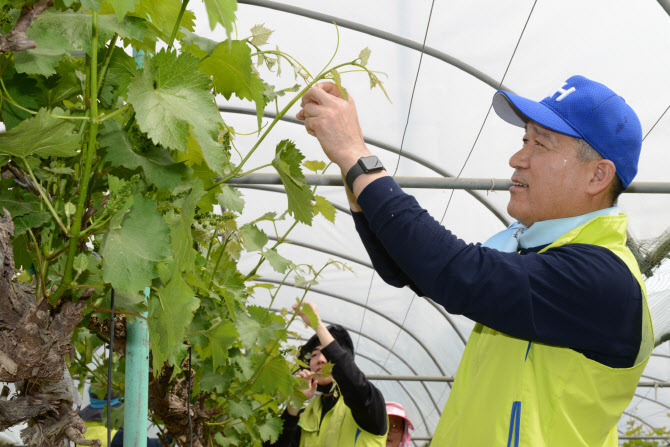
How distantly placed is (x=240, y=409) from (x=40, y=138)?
137 centimetres

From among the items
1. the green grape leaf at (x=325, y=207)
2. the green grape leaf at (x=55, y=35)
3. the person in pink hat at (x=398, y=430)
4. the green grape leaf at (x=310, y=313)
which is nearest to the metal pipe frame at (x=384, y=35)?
the person in pink hat at (x=398, y=430)

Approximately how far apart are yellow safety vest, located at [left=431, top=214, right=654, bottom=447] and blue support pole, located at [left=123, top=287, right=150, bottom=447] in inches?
25.4

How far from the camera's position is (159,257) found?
2.61 feet

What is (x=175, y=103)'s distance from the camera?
2.63 feet

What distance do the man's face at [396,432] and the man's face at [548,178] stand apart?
114 inches

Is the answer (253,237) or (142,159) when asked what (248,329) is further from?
(142,159)

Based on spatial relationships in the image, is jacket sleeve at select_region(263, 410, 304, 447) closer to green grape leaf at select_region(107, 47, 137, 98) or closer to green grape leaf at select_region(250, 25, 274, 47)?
green grape leaf at select_region(250, 25, 274, 47)

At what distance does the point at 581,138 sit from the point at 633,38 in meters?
3.33

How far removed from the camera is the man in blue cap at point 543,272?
1217 millimetres

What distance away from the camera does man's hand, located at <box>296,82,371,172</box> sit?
1.27 metres

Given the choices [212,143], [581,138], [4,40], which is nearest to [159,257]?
[212,143]

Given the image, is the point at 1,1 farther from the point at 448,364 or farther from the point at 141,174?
the point at 448,364

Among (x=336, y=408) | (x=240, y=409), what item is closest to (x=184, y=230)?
(x=240, y=409)

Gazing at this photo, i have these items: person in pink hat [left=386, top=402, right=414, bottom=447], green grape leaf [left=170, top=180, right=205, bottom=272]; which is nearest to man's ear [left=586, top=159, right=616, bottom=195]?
green grape leaf [left=170, top=180, right=205, bottom=272]
